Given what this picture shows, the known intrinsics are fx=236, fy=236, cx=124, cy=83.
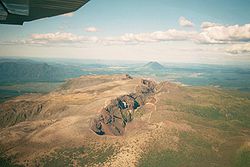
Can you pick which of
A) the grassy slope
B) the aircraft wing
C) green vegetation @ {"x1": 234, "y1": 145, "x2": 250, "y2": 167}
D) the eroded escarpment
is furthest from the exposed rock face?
the aircraft wing

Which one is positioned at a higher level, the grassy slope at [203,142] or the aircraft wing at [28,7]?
the aircraft wing at [28,7]

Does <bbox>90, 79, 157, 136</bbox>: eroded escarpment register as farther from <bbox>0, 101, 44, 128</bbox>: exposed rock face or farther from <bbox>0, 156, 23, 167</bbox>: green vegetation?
<bbox>0, 101, 44, 128</bbox>: exposed rock face

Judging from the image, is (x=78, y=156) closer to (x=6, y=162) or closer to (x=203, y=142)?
(x=6, y=162)

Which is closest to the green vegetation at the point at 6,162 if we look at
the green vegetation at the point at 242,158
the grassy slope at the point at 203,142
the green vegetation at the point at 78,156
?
the green vegetation at the point at 78,156

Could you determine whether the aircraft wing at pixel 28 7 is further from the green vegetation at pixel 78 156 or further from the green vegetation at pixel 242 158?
the green vegetation at pixel 242 158

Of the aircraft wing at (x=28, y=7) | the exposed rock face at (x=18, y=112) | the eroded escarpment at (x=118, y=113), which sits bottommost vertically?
the exposed rock face at (x=18, y=112)

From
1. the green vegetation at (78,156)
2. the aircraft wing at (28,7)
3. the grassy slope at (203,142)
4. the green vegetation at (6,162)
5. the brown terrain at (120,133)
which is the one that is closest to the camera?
the aircraft wing at (28,7)

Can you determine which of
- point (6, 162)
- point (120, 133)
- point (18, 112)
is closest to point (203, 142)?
point (120, 133)

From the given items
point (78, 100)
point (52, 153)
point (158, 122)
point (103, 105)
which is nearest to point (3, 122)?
point (78, 100)

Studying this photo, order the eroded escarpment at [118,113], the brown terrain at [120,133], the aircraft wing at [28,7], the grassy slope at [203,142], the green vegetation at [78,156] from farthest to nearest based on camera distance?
the eroded escarpment at [118,113] → the grassy slope at [203,142] → the brown terrain at [120,133] → the green vegetation at [78,156] → the aircraft wing at [28,7]
